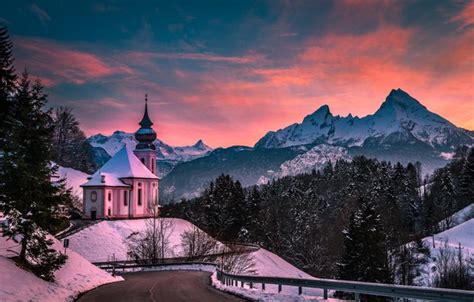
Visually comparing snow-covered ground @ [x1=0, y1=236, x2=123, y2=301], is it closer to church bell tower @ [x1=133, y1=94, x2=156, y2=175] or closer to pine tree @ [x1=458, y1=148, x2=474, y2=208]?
church bell tower @ [x1=133, y1=94, x2=156, y2=175]

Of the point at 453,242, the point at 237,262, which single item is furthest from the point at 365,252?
the point at 453,242

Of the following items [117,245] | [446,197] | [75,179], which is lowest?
[117,245]

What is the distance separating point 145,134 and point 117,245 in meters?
38.0

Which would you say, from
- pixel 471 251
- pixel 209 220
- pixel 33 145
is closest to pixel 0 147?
pixel 33 145

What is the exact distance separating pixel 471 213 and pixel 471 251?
25.7 m

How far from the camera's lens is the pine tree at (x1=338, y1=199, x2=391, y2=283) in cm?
4228

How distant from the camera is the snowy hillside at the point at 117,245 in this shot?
190 ft

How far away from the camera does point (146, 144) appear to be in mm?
96000

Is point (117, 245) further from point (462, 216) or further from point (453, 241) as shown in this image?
point (462, 216)

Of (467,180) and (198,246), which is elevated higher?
(467,180)

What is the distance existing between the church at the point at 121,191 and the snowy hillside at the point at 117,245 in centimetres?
559

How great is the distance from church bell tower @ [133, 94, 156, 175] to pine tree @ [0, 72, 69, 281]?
73.2 metres

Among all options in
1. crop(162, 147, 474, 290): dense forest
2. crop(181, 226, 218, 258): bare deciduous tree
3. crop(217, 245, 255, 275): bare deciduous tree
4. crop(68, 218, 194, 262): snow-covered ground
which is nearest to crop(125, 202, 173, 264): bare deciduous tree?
crop(68, 218, 194, 262): snow-covered ground

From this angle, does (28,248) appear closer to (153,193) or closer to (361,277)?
(361,277)
